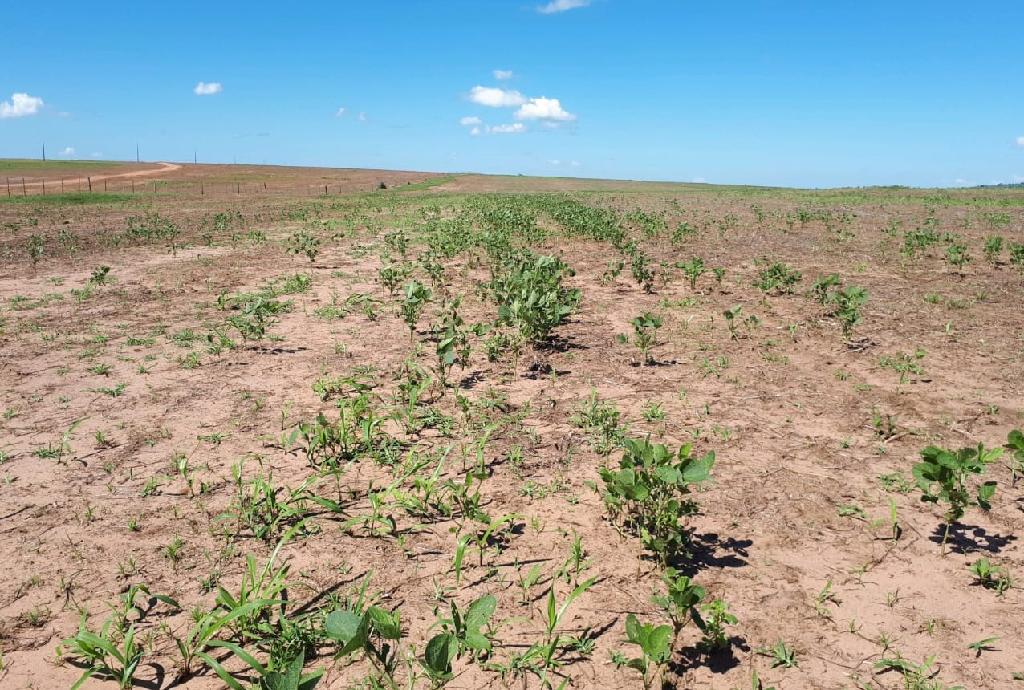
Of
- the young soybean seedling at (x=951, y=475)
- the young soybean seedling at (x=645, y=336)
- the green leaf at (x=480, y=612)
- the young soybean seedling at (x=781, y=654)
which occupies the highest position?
the young soybean seedling at (x=645, y=336)

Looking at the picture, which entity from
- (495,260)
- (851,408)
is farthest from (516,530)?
(495,260)

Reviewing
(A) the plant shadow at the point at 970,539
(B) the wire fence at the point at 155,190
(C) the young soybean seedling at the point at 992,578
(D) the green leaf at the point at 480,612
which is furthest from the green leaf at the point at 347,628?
(B) the wire fence at the point at 155,190

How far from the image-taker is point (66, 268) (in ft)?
42.0

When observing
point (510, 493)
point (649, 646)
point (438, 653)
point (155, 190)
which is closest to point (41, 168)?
point (155, 190)

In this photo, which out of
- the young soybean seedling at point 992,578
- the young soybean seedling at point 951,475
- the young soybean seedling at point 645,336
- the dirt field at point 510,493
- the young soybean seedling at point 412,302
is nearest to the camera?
the dirt field at point 510,493

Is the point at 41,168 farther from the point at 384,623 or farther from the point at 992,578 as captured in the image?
the point at 992,578

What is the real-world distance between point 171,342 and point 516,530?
5786 mm

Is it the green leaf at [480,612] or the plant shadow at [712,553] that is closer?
the green leaf at [480,612]

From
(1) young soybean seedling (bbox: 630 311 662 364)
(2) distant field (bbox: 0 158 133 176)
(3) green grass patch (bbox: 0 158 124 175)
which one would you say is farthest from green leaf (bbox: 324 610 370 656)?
(3) green grass patch (bbox: 0 158 124 175)

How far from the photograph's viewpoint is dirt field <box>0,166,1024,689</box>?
107 inches

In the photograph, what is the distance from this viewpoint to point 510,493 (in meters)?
4.07

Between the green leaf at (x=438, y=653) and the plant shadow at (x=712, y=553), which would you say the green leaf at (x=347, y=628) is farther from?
the plant shadow at (x=712, y=553)

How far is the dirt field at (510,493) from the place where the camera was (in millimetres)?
2707

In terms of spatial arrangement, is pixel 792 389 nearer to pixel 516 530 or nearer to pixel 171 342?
pixel 516 530
